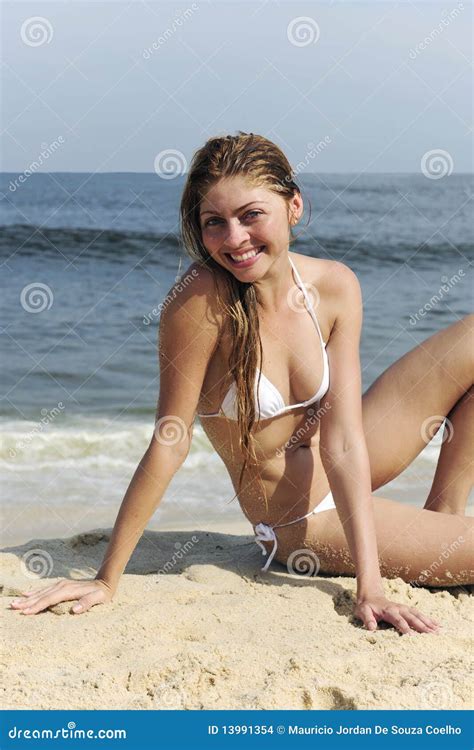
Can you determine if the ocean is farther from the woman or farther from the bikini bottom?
the bikini bottom

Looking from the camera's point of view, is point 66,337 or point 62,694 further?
point 66,337

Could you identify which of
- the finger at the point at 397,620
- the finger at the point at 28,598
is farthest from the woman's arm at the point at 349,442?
the finger at the point at 28,598

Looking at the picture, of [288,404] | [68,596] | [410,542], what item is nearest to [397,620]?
[410,542]

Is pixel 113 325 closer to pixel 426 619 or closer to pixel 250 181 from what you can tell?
pixel 250 181

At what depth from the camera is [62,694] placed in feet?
8.39

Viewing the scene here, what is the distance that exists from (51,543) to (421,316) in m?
7.27

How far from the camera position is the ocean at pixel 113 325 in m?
5.45

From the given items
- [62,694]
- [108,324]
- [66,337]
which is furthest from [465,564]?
[108,324]

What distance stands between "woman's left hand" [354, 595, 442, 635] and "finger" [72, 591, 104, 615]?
2.74ft

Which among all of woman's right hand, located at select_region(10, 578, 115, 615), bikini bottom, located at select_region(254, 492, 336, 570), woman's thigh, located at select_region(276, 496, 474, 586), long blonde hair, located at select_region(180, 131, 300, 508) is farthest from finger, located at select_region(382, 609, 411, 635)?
woman's right hand, located at select_region(10, 578, 115, 615)

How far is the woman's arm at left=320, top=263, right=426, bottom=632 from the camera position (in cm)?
319

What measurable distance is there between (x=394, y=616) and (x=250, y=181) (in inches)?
56.4

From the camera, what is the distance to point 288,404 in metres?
3.32
